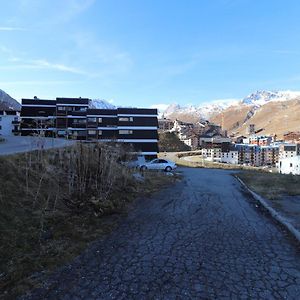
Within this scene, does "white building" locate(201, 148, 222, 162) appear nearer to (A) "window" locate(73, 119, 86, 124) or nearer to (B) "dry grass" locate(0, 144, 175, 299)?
(A) "window" locate(73, 119, 86, 124)

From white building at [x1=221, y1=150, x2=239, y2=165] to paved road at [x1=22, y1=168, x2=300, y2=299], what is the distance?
289 feet

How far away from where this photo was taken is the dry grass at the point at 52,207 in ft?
17.2

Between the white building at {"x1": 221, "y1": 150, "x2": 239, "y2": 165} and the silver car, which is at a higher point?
the silver car

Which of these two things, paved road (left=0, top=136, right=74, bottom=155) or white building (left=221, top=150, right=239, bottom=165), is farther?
white building (left=221, top=150, right=239, bottom=165)

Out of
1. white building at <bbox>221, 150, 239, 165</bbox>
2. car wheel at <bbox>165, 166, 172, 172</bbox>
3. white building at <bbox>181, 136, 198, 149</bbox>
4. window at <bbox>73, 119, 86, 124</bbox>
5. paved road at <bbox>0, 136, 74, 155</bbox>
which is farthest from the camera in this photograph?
white building at <bbox>181, 136, 198, 149</bbox>

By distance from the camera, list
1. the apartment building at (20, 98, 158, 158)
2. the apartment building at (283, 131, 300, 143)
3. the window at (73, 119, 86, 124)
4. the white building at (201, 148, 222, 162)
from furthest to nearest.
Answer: the apartment building at (283, 131, 300, 143) → the white building at (201, 148, 222, 162) → the window at (73, 119, 86, 124) → the apartment building at (20, 98, 158, 158)

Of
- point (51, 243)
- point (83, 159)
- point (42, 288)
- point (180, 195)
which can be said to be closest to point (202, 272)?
point (42, 288)

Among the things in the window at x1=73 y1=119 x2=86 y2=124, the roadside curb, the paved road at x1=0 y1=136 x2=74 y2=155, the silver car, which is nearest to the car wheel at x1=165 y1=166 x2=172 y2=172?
the silver car

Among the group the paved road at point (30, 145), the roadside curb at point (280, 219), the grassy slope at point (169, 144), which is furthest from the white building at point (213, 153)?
the roadside curb at point (280, 219)

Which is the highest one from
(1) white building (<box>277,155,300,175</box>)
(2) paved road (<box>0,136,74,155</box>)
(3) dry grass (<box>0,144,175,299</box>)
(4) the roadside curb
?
(2) paved road (<box>0,136,74,155</box>)

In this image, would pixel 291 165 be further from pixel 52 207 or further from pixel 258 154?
pixel 52 207

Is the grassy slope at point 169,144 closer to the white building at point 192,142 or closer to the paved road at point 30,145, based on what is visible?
the white building at point 192,142

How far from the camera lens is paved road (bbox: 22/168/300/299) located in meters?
4.38

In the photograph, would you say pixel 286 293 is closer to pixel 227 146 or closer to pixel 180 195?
pixel 180 195
